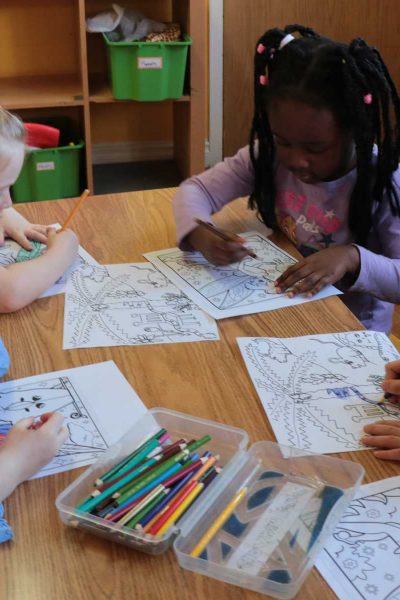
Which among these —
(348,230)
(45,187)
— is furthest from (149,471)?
(45,187)

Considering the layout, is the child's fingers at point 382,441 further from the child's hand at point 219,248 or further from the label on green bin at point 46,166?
the label on green bin at point 46,166

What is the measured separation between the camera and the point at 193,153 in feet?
10.1

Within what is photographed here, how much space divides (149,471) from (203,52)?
7.95 feet

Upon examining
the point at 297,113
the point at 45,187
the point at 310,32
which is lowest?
the point at 45,187

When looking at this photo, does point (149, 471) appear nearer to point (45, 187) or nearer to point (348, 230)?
point (348, 230)

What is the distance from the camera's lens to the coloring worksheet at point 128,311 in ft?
3.44

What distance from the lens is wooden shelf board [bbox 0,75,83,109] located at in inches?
109

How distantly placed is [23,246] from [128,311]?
Result: 33 cm

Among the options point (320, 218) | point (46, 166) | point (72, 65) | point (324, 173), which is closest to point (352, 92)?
point (324, 173)

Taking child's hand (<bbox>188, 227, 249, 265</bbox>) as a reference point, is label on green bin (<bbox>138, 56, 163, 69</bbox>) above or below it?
above

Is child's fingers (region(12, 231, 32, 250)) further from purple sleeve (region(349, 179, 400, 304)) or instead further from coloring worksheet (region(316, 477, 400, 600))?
coloring worksheet (region(316, 477, 400, 600))

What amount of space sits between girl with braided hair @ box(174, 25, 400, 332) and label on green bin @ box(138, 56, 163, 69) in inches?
55.7

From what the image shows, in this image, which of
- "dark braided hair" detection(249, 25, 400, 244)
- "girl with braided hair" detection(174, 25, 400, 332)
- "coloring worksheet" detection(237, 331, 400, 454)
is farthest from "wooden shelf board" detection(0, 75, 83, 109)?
"coloring worksheet" detection(237, 331, 400, 454)

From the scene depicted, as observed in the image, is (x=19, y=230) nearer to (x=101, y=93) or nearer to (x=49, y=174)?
(x=49, y=174)
